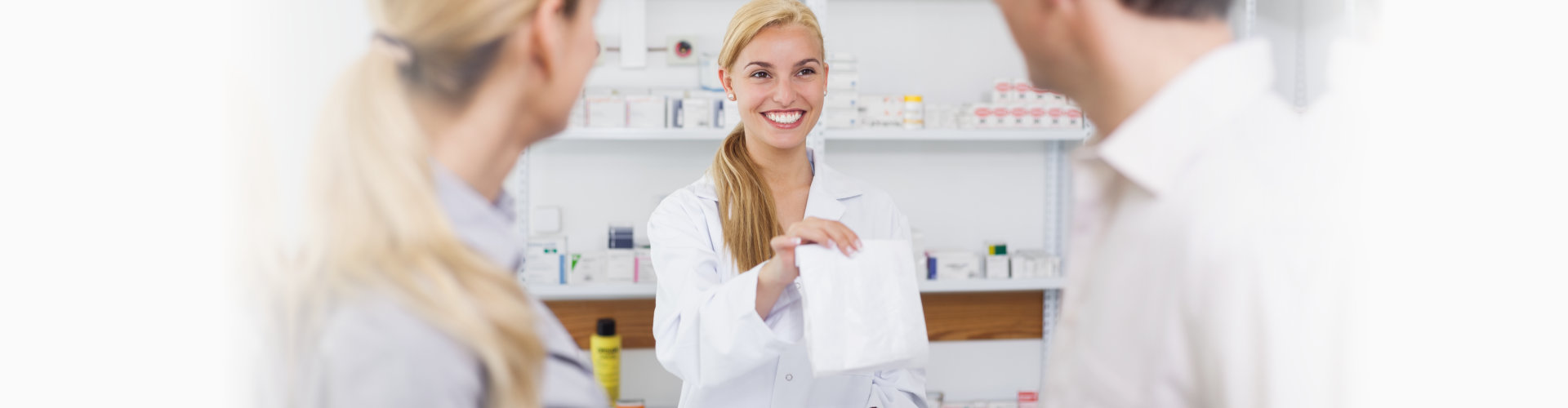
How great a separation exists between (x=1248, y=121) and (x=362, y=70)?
0.54m

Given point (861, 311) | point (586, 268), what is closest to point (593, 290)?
point (586, 268)

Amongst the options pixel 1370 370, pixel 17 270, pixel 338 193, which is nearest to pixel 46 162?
pixel 17 270

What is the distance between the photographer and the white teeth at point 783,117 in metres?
1.48

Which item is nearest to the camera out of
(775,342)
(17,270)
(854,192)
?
(17,270)

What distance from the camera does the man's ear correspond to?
592mm

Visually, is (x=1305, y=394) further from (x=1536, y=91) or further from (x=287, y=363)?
(x=287, y=363)

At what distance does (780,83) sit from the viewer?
1458 millimetres

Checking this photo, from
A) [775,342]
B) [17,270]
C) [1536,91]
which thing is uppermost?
[1536,91]

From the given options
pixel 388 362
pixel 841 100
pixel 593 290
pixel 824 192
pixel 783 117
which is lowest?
pixel 593 290

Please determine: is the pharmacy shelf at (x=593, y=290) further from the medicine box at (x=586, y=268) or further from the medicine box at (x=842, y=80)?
the medicine box at (x=842, y=80)

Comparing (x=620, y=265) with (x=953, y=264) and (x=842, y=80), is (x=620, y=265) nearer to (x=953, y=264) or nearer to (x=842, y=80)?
(x=842, y=80)

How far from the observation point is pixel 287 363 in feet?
1.82

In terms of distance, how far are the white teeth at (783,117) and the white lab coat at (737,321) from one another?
0.41ft

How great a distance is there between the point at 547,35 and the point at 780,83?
2.88ft
